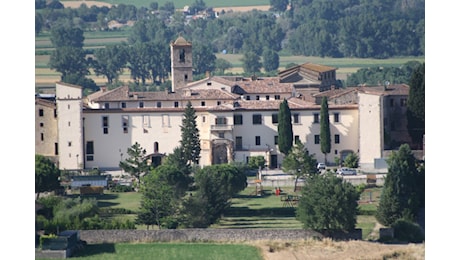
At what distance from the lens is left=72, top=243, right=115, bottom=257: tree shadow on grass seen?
4216 centimetres

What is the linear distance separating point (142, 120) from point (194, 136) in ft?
6.54

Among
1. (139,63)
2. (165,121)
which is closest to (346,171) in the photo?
(165,121)

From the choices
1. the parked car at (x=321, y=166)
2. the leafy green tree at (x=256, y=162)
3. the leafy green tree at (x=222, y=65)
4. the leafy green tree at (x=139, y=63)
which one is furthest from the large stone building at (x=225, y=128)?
the leafy green tree at (x=222, y=65)

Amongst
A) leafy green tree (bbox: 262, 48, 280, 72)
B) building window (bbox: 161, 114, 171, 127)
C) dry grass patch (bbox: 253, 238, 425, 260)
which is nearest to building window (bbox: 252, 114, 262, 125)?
building window (bbox: 161, 114, 171, 127)

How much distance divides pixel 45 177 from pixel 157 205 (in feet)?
14.6

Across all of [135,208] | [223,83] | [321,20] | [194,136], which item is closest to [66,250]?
[135,208]

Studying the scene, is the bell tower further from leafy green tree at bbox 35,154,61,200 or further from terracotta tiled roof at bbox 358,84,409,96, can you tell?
leafy green tree at bbox 35,154,61,200

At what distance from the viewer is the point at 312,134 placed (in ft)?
188

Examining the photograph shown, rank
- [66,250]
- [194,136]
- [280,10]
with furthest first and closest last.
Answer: [280,10] < [194,136] < [66,250]

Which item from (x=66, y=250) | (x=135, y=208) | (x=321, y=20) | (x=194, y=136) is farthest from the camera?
(x=321, y=20)

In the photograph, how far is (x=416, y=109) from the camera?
186ft

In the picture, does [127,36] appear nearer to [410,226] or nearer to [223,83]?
[223,83]

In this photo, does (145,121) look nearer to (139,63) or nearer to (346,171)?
(346,171)

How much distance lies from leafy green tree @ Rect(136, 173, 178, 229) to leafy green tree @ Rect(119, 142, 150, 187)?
5891 millimetres
